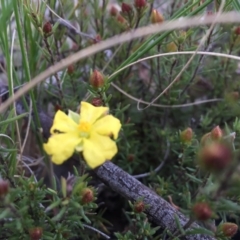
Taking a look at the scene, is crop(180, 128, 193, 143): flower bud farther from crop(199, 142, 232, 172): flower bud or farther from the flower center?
crop(199, 142, 232, 172): flower bud

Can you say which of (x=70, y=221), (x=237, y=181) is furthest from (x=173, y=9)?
(x=237, y=181)

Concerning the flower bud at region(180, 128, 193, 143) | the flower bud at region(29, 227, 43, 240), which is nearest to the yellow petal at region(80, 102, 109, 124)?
the flower bud at region(29, 227, 43, 240)

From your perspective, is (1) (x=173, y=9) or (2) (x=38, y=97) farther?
(1) (x=173, y=9)

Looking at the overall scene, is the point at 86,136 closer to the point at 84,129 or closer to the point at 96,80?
the point at 84,129

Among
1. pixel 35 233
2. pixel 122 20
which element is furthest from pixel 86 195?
pixel 122 20

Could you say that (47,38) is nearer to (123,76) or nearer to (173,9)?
(123,76)

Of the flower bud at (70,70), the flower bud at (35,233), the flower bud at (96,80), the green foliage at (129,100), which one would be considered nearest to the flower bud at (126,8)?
the green foliage at (129,100)
